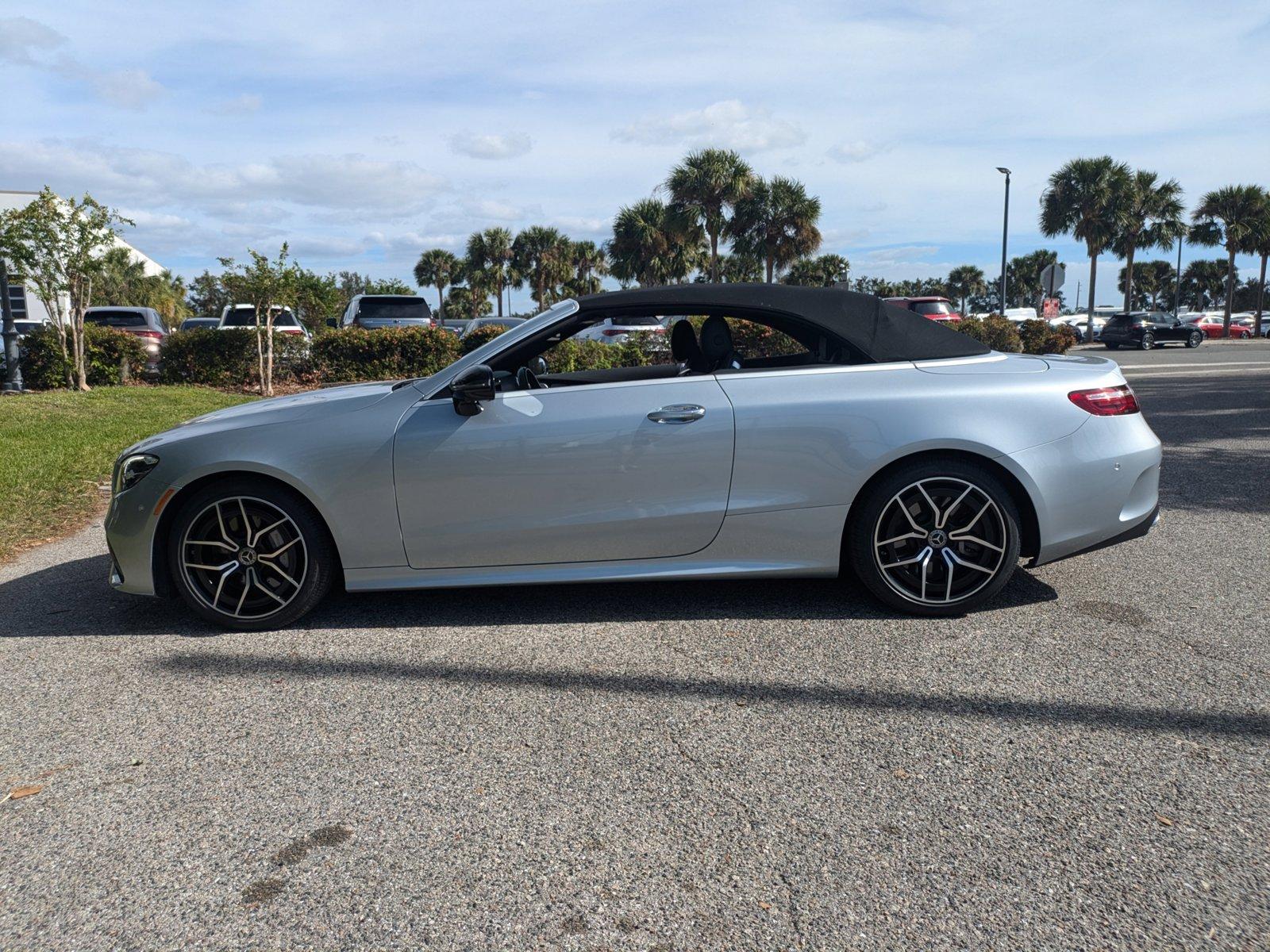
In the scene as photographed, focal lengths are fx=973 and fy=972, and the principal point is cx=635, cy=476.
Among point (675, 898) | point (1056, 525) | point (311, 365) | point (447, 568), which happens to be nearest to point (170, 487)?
point (447, 568)

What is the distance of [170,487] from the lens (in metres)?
4.20

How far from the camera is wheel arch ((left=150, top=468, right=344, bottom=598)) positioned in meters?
4.23

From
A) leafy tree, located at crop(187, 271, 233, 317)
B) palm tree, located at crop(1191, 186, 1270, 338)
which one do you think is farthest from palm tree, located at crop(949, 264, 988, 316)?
leafy tree, located at crop(187, 271, 233, 317)

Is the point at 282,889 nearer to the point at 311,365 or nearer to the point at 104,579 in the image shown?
the point at 104,579

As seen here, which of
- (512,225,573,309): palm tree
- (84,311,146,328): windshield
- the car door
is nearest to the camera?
the car door

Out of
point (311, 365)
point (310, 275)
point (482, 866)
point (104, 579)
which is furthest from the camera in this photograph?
point (310, 275)

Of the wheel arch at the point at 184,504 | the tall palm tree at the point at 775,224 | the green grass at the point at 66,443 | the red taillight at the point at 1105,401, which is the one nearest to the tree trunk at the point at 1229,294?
the tall palm tree at the point at 775,224

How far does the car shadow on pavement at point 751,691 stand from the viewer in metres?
3.18

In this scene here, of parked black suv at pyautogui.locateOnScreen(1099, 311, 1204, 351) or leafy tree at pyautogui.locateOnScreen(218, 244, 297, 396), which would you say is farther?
parked black suv at pyautogui.locateOnScreen(1099, 311, 1204, 351)

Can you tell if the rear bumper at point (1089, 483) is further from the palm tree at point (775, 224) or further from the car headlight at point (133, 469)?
the palm tree at point (775, 224)

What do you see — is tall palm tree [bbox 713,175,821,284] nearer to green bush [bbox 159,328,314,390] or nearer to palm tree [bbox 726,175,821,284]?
palm tree [bbox 726,175,821,284]

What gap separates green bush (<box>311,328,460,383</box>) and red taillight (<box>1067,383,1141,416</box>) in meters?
13.9

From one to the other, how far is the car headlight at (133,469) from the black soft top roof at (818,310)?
6.66 feet

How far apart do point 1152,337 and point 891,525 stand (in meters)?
36.6
